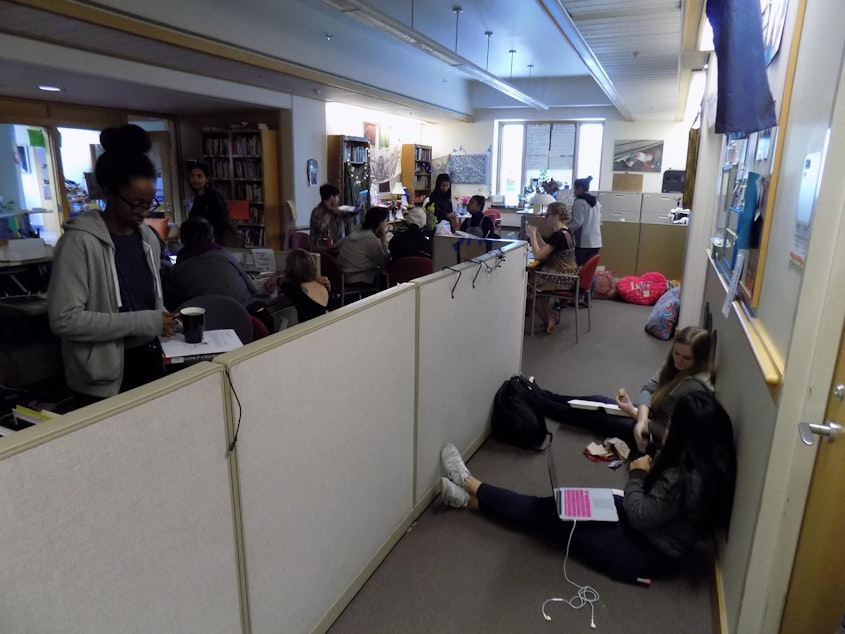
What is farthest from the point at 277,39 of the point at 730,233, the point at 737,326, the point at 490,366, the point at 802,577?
the point at 802,577

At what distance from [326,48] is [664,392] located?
5987mm

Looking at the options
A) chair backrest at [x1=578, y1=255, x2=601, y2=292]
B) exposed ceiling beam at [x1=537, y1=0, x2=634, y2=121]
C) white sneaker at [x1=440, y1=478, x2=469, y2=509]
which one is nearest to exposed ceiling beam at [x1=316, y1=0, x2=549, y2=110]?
exposed ceiling beam at [x1=537, y1=0, x2=634, y2=121]

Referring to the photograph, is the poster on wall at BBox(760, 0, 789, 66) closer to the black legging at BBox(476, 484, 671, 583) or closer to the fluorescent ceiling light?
the black legging at BBox(476, 484, 671, 583)

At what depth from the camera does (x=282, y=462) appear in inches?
59.5

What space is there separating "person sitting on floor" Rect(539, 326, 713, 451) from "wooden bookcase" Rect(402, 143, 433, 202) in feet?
25.4

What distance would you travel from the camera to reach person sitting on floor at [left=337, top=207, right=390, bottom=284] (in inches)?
190

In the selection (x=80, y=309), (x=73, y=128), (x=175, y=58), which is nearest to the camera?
(x=80, y=309)

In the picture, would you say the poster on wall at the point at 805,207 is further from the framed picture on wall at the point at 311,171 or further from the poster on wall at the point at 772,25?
the framed picture on wall at the point at 311,171

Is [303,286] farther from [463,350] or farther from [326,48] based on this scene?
[326,48]

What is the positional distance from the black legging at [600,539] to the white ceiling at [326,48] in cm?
379

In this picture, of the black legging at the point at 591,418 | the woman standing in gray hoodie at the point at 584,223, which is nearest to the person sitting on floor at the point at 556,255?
the woman standing in gray hoodie at the point at 584,223

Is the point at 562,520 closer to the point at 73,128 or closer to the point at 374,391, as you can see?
the point at 374,391

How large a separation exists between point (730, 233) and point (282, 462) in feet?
7.94

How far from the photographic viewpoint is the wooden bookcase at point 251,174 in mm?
7277
